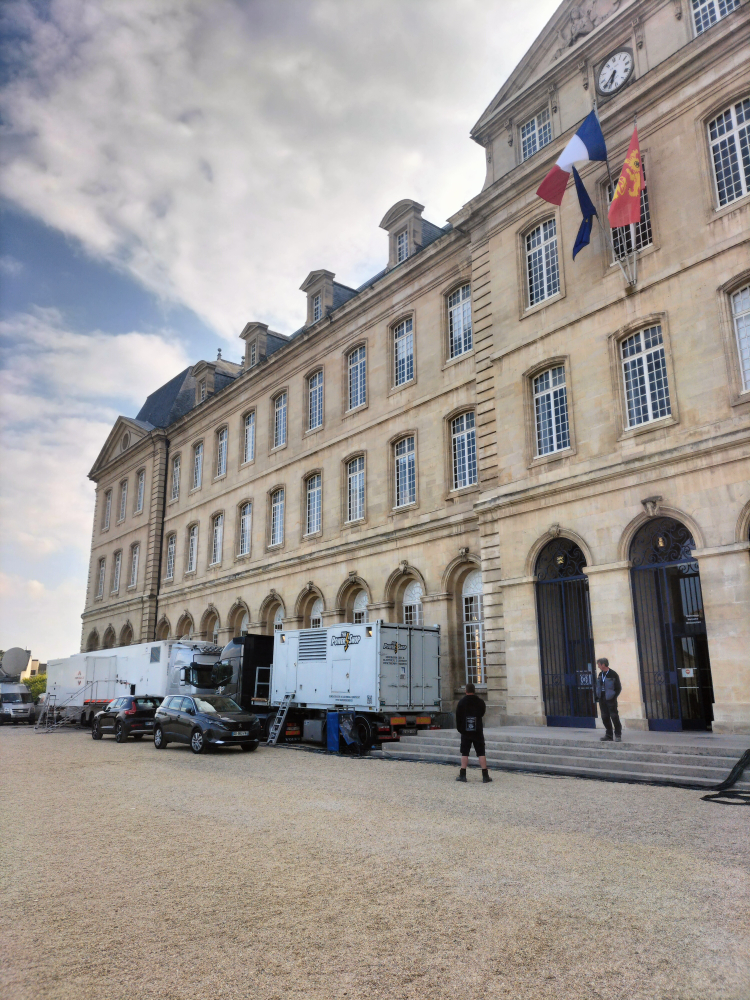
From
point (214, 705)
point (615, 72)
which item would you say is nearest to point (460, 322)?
point (615, 72)

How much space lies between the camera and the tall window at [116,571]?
4534 cm

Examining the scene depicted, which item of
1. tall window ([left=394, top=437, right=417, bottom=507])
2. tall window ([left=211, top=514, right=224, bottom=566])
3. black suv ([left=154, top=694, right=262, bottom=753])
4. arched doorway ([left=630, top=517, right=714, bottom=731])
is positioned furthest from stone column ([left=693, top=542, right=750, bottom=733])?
tall window ([left=211, top=514, right=224, bottom=566])

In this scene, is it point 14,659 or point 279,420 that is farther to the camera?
point 14,659

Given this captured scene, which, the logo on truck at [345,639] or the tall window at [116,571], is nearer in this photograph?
the logo on truck at [345,639]

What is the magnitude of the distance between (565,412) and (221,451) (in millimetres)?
21810

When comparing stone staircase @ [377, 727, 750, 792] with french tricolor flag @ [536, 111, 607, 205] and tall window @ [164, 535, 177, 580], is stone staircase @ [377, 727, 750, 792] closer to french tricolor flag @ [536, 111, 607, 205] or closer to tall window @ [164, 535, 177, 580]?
french tricolor flag @ [536, 111, 607, 205]

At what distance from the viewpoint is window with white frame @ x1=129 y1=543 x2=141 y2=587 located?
43156 mm

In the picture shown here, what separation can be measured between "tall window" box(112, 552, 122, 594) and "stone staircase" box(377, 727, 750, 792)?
32.8 m

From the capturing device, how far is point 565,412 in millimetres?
18766

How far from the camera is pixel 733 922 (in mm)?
5016

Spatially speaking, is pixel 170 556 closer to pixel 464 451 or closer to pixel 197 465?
pixel 197 465

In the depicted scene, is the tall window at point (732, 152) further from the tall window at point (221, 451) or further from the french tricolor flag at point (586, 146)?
the tall window at point (221, 451)

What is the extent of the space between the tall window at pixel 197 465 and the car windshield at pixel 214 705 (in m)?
20.3

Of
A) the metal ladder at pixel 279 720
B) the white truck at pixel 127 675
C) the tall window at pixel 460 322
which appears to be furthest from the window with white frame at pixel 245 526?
the tall window at pixel 460 322
